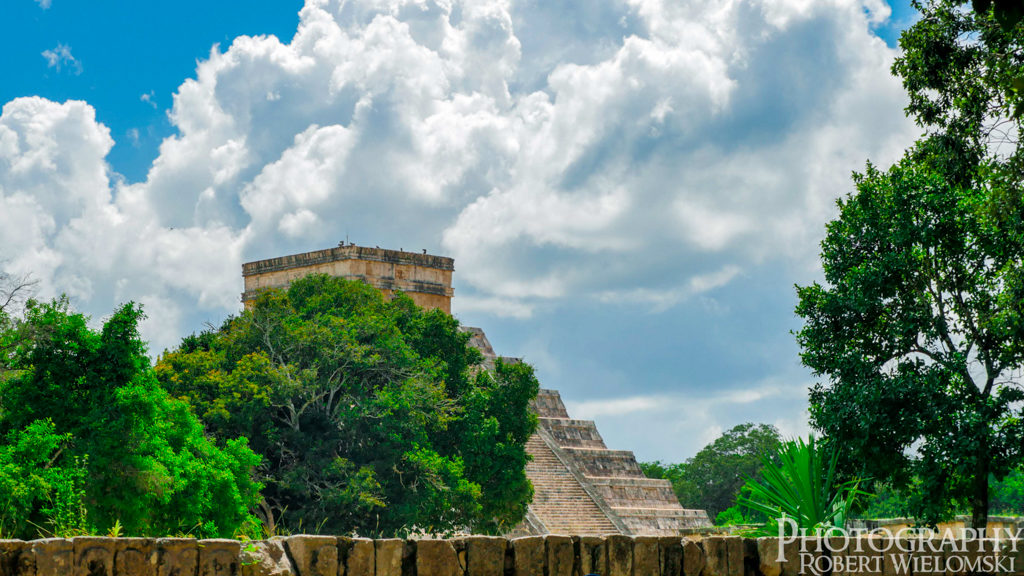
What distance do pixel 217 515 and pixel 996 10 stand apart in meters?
16.0

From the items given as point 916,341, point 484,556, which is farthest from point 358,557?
point 916,341

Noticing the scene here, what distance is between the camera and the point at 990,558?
27.8 feet

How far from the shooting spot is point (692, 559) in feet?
26.1

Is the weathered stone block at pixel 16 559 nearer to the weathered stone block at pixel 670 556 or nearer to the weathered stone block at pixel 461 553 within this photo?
the weathered stone block at pixel 461 553

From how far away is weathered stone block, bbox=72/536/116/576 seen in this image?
6.54 meters

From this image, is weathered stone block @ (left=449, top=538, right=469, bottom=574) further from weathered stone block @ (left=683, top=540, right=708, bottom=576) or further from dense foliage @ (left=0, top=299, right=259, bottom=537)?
dense foliage @ (left=0, top=299, right=259, bottom=537)

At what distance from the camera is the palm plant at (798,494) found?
9.89m

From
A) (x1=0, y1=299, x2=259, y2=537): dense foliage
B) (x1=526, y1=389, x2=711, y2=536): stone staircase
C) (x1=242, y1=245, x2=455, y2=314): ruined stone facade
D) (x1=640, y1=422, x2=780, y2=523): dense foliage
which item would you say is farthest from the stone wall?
(x1=640, y1=422, x2=780, y2=523): dense foliage

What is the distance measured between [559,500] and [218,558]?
83.1ft

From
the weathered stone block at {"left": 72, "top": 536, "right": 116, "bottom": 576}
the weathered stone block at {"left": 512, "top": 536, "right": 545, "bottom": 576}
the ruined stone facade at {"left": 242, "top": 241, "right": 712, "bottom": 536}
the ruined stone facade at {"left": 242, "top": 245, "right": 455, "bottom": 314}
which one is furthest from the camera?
the ruined stone facade at {"left": 242, "top": 245, "right": 455, "bottom": 314}

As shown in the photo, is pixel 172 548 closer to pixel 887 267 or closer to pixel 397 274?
pixel 887 267

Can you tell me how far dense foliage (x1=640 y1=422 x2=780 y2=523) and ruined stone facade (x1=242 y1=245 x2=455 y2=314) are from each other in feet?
54.0

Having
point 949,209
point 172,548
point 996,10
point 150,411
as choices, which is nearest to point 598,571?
point 172,548

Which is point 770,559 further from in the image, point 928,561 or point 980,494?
point 980,494
